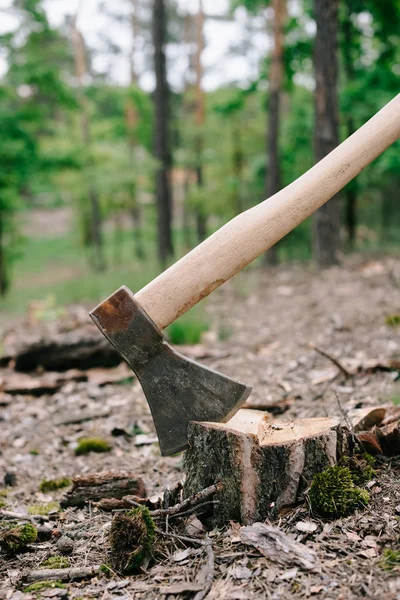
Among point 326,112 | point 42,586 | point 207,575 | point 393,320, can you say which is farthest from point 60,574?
point 326,112

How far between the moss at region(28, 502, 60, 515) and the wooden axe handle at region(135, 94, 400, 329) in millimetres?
1331

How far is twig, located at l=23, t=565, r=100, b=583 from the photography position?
2.14 meters

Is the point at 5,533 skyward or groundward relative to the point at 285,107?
groundward

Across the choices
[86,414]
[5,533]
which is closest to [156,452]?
[86,414]

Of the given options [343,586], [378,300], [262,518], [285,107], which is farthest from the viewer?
[285,107]

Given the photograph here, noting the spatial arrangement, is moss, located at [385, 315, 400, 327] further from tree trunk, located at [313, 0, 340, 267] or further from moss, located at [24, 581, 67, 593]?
tree trunk, located at [313, 0, 340, 267]

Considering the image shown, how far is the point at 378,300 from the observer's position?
629 cm

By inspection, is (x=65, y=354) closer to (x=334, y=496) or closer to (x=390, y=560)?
(x=334, y=496)

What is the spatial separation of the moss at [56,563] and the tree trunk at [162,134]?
1048 cm

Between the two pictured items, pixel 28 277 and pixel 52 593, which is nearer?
pixel 52 593

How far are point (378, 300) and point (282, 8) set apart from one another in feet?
33.9

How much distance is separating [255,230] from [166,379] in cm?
86

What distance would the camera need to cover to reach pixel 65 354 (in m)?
5.36

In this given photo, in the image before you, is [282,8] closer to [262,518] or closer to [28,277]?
[262,518]
